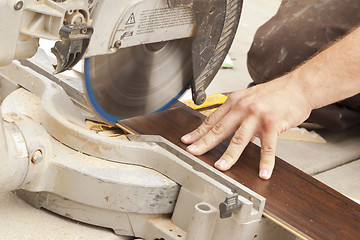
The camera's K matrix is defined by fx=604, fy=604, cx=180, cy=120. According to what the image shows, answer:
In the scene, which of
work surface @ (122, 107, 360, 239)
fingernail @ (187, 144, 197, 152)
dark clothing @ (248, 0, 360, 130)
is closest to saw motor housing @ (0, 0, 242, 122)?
work surface @ (122, 107, 360, 239)

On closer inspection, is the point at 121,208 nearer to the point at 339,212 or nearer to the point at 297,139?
the point at 339,212

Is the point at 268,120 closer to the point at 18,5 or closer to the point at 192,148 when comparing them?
the point at 192,148

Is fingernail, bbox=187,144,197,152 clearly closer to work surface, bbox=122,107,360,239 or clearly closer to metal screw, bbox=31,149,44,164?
work surface, bbox=122,107,360,239

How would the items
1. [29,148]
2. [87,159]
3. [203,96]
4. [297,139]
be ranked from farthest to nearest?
1. [297,139]
2. [203,96]
3. [87,159]
4. [29,148]

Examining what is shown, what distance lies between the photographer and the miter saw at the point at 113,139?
70.7 inches

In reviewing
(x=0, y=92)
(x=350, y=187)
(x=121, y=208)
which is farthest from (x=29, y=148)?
(x=350, y=187)

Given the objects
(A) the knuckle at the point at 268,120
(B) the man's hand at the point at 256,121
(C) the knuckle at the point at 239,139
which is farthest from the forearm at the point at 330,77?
(C) the knuckle at the point at 239,139

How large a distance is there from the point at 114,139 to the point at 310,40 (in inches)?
54.6

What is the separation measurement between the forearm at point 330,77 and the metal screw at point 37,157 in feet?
2.99

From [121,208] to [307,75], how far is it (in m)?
0.82

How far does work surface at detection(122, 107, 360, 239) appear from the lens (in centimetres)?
187

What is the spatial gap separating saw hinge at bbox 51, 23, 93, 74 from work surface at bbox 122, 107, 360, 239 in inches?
18.8

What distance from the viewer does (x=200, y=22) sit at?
2236mm

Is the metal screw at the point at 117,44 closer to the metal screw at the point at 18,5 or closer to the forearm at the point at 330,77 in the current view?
the metal screw at the point at 18,5
